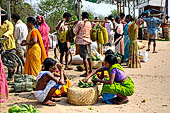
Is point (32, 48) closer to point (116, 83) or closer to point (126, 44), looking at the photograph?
point (116, 83)

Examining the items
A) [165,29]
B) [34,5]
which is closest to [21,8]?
[34,5]

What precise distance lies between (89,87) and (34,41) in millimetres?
1957

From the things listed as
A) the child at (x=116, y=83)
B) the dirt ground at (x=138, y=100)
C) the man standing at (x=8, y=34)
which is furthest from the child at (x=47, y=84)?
the man standing at (x=8, y=34)

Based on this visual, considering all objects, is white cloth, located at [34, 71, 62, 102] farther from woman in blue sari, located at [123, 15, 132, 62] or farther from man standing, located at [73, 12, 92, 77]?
woman in blue sari, located at [123, 15, 132, 62]

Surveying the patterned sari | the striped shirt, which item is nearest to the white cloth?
the patterned sari

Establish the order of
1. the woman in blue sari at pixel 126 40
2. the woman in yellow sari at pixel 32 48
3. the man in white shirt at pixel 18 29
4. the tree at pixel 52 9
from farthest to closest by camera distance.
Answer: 1. the tree at pixel 52 9
2. the woman in blue sari at pixel 126 40
3. the man in white shirt at pixel 18 29
4. the woman in yellow sari at pixel 32 48

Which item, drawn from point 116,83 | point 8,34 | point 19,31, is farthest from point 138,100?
point 19,31

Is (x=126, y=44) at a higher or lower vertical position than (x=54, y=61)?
higher

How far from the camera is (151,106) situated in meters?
4.57

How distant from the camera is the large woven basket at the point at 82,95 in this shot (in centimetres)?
454

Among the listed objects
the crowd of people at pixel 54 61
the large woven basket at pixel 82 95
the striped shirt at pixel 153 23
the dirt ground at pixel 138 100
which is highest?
the striped shirt at pixel 153 23

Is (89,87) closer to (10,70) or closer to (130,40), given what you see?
(10,70)

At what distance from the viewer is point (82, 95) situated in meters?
4.53

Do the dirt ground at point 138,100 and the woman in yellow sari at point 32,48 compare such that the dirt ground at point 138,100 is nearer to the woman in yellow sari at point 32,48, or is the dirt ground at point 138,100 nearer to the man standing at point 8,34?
the woman in yellow sari at point 32,48
